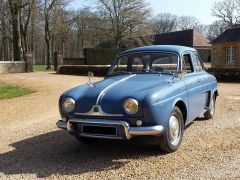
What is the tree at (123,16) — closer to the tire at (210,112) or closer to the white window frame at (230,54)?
the white window frame at (230,54)

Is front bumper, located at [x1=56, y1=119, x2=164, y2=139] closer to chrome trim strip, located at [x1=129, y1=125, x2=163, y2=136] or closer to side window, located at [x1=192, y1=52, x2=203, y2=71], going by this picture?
chrome trim strip, located at [x1=129, y1=125, x2=163, y2=136]

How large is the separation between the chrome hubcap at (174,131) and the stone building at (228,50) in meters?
31.8

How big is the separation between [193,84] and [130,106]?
207 centimetres

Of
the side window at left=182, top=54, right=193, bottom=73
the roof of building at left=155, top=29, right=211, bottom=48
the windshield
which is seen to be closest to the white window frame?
the roof of building at left=155, top=29, right=211, bottom=48

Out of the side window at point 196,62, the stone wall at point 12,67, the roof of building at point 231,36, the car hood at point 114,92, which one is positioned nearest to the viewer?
the car hood at point 114,92

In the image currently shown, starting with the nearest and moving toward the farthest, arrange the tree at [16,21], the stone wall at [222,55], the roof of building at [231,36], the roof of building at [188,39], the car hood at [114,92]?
the car hood at [114,92], the tree at [16,21], the stone wall at [222,55], the roof of building at [231,36], the roof of building at [188,39]

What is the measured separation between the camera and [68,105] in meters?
6.21

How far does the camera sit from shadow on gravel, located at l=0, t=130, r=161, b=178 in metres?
5.62

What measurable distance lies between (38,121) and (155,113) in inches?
193

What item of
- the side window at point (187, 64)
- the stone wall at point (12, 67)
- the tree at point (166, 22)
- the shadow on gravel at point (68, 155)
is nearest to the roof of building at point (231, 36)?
the stone wall at point (12, 67)

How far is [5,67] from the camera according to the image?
31.8 m

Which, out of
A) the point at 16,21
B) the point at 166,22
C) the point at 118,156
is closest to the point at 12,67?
the point at 16,21

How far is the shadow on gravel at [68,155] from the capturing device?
18.5 feet

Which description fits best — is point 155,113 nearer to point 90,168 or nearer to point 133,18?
point 90,168
